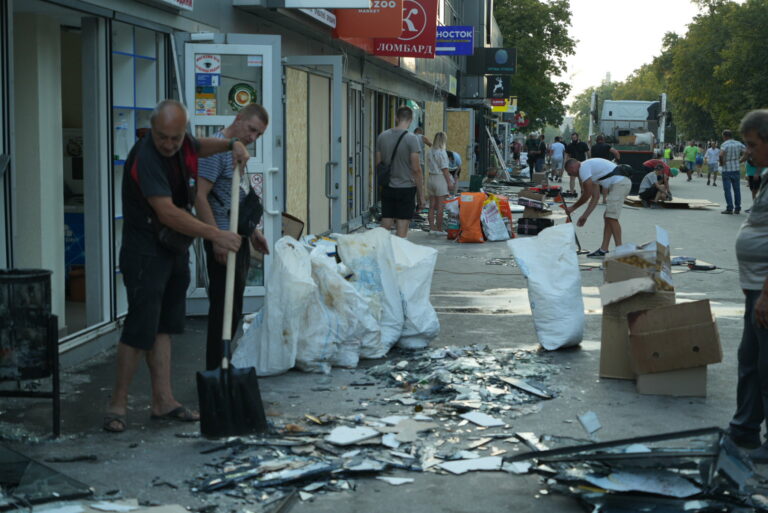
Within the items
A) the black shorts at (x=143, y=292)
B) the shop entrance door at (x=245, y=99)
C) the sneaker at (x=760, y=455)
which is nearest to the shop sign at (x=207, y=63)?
the shop entrance door at (x=245, y=99)

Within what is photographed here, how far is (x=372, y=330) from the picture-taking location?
24.5 feet

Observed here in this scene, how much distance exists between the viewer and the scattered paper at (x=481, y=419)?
228 inches

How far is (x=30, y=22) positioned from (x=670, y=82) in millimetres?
71095

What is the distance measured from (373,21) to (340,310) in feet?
25.8

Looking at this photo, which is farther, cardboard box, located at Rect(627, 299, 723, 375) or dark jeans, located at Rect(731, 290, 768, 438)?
cardboard box, located at Rect(627, 299, 723, 375)

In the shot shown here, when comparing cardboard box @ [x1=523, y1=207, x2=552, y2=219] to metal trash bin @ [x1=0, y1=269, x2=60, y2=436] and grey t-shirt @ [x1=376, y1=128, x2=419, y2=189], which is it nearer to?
grey t-shirt @ [x1=376, y1=128, x2=419, y2=189]

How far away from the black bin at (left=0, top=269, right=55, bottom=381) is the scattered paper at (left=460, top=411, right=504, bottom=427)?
232cm

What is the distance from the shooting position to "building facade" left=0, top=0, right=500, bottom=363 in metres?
7.47

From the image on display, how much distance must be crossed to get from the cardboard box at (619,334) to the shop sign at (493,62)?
2945cm

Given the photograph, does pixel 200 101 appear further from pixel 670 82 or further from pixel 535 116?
pixel 670 82

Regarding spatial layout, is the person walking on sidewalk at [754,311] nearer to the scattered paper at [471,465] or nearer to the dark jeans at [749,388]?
the dark jeans at [749,388]

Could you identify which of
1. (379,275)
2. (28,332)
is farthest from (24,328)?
(379,275)

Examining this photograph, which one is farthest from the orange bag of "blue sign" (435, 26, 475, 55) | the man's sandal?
the man's sandal

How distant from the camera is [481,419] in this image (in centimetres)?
588
